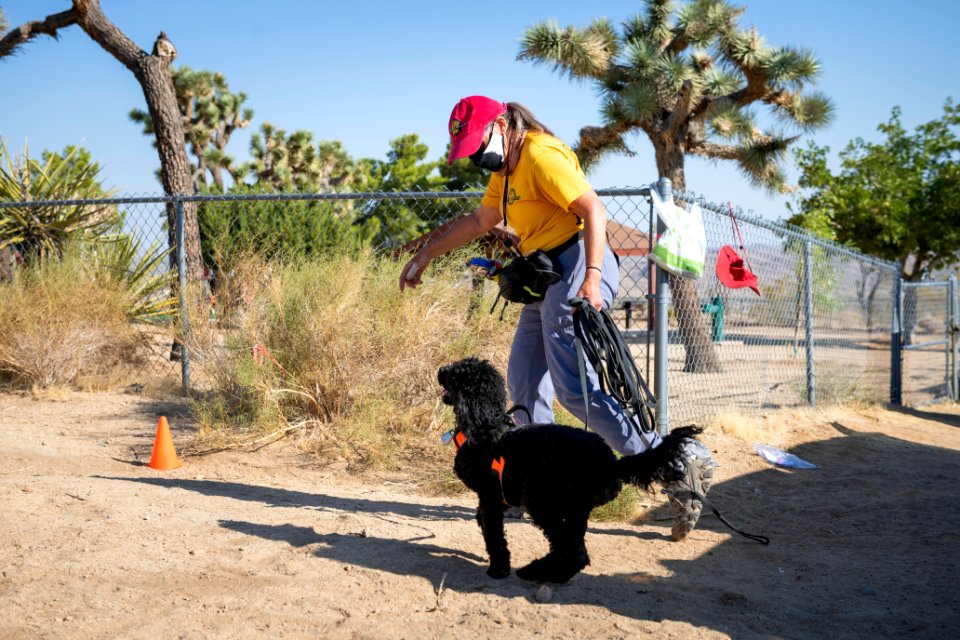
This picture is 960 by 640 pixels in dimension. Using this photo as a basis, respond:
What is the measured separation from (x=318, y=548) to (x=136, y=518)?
0.97 meters

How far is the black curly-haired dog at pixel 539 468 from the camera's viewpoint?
268cm

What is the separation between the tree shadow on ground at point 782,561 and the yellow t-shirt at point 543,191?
1.44m

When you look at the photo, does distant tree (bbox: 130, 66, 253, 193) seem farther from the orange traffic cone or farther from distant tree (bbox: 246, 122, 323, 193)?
the orange traffic cone

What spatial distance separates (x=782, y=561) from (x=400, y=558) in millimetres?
1735

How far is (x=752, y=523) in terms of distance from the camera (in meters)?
4.06

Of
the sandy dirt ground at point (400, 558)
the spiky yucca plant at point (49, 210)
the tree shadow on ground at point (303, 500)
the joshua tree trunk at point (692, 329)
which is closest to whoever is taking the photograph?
the sandy dirt ground at point (400, 558)

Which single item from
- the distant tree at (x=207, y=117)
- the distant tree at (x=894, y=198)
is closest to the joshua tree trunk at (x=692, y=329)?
the distant tree at (x=894, y=198)

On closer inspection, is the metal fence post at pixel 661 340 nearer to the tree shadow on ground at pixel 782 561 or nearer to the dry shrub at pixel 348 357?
the tree shadow on ground at pixel 782 561

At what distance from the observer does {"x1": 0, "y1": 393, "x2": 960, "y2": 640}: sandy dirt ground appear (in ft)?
8.36

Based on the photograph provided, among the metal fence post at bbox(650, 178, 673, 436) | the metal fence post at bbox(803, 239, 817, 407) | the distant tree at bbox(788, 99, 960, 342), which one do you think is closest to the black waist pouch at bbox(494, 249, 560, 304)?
the metal fence post at bbox(650, 178, 673, 436)

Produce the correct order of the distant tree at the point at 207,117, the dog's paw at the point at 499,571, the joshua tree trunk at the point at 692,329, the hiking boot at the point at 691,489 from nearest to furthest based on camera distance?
the dog's paw at the point at 499,571, the hiking boot at the point at 691,489, the joshua tree trunk at the point at 692,329, the distant tree at the point at 207,117

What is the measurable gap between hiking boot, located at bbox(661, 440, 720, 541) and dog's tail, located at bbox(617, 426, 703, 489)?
779 millimetres

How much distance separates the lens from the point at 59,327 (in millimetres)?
6820

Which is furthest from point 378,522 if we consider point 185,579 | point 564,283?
point 564,283
